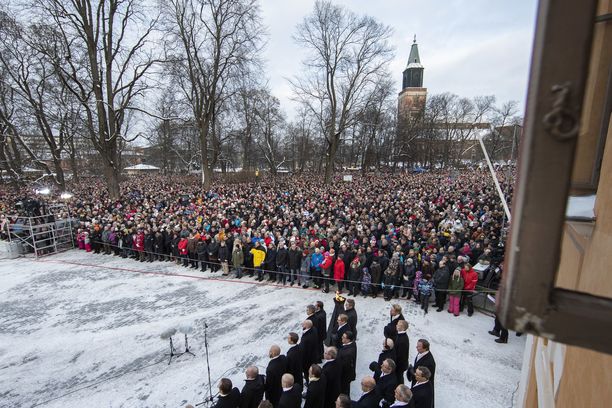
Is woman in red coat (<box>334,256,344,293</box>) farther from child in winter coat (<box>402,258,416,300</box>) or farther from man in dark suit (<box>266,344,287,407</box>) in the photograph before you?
man in dark suit (<box>266,344,287,407</box>)

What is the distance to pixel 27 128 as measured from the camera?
28625 millimetres

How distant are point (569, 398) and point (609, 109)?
2424 mm

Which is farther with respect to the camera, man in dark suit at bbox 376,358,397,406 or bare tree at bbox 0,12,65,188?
bare tree at bbox 0,12,65,188

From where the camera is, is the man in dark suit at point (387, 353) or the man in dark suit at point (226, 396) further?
the man in dark suit at point (387, 353)

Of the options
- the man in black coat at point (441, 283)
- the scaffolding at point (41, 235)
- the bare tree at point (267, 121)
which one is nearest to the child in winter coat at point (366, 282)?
the man in black coat at point (441, 283)

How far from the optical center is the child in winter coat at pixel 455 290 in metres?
8.20

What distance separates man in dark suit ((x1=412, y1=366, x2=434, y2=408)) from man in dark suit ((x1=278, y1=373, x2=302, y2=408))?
161 centimetres

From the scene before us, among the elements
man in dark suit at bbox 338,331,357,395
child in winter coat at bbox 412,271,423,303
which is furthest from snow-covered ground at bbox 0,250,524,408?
man in dark suit at bbox 338,331,357,395

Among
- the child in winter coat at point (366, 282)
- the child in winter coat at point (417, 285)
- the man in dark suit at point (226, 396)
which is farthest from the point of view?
the child in winter coat at point (366, 282)

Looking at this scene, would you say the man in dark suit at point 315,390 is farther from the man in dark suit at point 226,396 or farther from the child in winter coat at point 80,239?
the child in winter coat at point 80,239

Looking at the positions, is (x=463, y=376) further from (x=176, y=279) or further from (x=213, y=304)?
(x=176, y=279)

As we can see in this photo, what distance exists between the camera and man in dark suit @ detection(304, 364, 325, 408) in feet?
14.8

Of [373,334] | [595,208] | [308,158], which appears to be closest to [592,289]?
[595,208]

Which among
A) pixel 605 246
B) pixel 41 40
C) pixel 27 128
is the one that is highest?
pixel 41 40
